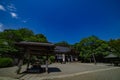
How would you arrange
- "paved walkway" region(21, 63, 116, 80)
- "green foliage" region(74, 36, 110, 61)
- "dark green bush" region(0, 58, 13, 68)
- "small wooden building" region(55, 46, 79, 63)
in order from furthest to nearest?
"small wooden building" region(55, 46, 79, 63) → "green foliage" region(74, 36, 110, 61) → "dark green bush" region(0, 58, 13, 68) → "paved walkway" region(21, 63, 116, 80)

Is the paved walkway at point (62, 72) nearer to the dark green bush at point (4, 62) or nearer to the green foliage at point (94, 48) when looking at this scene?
the dark green bush at point (4, 62)

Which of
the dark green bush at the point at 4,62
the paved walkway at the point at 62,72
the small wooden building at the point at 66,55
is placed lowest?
the paved walkway at the point at 62,72

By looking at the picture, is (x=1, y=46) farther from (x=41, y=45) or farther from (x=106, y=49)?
(x=106, y=49)

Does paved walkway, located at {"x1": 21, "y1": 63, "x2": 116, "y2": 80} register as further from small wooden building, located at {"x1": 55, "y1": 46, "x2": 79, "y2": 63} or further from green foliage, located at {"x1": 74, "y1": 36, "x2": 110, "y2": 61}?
small wooden building, located at {"x1": 55, "y1": 46, "x2": 79, "y2": 63}

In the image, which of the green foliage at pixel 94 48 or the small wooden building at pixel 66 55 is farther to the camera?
the small wooden building at pixel 66 55

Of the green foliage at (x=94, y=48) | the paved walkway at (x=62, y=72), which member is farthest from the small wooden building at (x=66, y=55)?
the paved walkway at (x=62, y=72)

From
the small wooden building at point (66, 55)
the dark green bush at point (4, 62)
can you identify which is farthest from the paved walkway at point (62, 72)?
the small wooden building at point (66, 55)

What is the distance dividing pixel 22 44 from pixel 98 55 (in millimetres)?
32247

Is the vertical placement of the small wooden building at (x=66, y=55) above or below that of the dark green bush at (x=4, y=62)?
above

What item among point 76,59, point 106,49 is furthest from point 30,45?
point 76,59

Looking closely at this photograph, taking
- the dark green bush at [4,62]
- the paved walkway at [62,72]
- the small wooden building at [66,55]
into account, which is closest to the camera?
the paved walkway at [62,72]

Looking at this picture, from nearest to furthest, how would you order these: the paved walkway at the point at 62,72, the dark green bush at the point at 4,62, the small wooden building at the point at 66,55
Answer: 1. the paved walkway at the point at 62,72
2. the dark green bush at the point at 4,62
3. the small wooden building at the point at 66,55

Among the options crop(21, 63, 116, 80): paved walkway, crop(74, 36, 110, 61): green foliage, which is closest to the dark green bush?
crop(21, 63, 116, 80): paved walkway

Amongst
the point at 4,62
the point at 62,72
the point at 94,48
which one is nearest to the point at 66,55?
the point at 94,48
